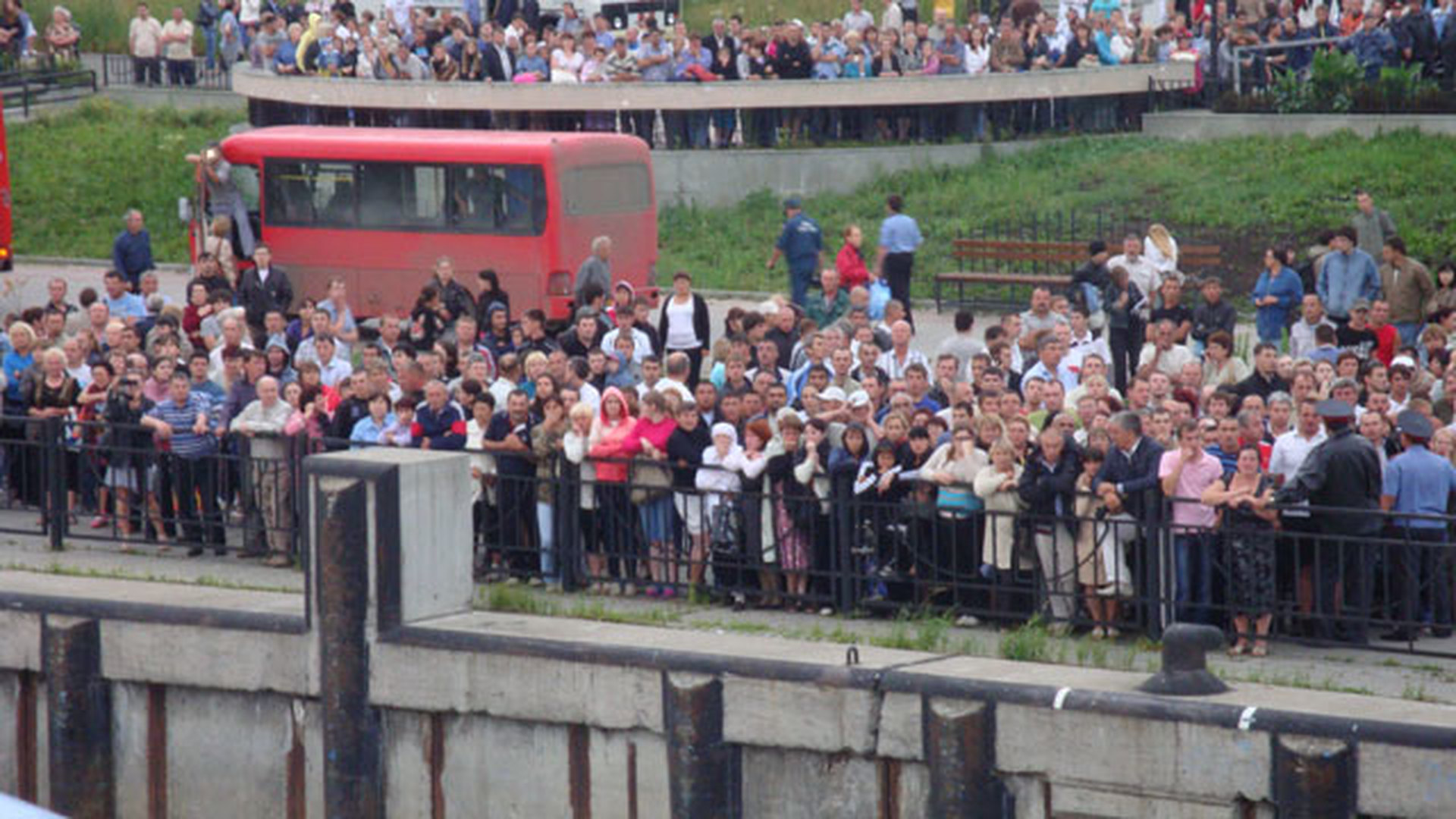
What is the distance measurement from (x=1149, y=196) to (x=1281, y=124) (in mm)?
2750

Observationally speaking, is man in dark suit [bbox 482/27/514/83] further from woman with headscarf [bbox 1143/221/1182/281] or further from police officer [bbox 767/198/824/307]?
woman with headscarf [bbox 1143/221/1182/281]

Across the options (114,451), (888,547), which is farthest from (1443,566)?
(114,451)

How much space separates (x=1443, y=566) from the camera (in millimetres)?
12922

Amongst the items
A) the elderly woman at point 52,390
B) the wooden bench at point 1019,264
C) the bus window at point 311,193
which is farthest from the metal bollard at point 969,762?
the bus window at point 311,193

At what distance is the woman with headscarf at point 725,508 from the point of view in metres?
15.1

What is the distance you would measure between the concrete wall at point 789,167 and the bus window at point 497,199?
724 centimetres

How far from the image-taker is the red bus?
1126 inches

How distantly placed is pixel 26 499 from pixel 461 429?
138 inches

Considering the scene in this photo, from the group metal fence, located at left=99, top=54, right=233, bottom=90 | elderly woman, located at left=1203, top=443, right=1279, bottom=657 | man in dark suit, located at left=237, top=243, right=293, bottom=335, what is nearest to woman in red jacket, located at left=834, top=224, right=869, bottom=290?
man in dark suit, located at left=237, top=243, right=293, bottom=335

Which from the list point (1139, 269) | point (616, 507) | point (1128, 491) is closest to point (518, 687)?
point (616, 507)

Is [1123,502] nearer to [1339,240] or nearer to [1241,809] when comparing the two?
[1241,809]

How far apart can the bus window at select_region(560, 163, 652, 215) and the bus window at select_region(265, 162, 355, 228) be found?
2.80 metres

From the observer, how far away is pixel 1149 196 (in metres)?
32.4

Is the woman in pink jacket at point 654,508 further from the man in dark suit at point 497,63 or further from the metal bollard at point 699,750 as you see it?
the man in dark suit at point 497,63
